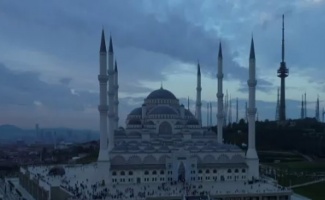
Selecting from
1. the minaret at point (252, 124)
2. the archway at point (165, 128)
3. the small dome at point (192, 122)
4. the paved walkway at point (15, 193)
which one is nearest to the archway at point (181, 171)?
the minaret at point (252, 124)

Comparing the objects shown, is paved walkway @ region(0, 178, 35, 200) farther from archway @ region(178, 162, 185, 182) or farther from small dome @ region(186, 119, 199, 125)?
small dome @ region(186, 119, 199, 125)

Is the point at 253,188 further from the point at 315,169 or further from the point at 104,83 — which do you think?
the point at 315,169

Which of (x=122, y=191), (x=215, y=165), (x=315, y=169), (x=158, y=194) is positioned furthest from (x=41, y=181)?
(x=315, y=169)

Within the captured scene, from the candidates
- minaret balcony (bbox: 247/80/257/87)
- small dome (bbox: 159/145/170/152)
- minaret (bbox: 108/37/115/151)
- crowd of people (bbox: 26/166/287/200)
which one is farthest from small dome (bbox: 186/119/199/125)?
crowd of people (bbox: 26/166/287/200)

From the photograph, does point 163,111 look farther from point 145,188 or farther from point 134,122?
point 145,188

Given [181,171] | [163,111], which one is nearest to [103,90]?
[181,171]

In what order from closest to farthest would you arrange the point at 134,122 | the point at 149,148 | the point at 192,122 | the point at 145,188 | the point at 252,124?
the point at 145,188 < the point at 149,148 < the point at 252,124 < the point at 134,122 < the point at 192,122

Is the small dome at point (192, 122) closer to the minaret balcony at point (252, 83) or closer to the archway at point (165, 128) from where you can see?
the archway at point (165, 128)
